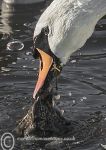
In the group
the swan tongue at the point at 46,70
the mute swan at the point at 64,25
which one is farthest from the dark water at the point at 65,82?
the mute swan at the point at 64,25

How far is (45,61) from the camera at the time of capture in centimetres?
713

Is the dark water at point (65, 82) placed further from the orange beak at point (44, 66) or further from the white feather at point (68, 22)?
the white feather at point (68, 22)

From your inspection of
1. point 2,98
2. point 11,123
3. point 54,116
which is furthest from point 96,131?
point 2,98

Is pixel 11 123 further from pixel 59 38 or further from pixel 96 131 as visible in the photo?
pixel 59 38

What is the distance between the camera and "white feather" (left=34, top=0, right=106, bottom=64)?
265 inches

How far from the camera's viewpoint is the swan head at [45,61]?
6.94 meters

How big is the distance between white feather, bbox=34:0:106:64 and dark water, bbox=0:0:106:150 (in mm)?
1402

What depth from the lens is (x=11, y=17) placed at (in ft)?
44.0

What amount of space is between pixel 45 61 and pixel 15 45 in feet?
14.9

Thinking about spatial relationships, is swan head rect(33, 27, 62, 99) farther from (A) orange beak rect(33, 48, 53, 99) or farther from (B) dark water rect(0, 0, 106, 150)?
(B) dark water rect(0, 0, 106, 150)

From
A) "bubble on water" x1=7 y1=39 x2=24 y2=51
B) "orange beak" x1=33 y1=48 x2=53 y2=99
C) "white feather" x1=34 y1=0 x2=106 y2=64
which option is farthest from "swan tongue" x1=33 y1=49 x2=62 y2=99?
"bubble on water" x1=7 y1=39 x2=24 y2=51

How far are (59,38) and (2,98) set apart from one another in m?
2.53

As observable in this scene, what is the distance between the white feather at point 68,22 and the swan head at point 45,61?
0.07 m

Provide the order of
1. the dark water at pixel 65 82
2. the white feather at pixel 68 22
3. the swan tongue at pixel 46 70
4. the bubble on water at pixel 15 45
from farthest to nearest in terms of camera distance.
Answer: the bubble on water at pixel 15 45
the dark water at pixel 65 82
the swan tongue at pixel 46 70
the white feather at pixel 68 22
